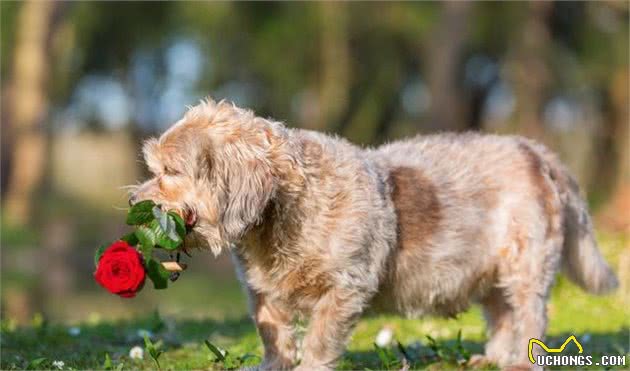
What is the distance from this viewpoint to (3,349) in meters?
7.84

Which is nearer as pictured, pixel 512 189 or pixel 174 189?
pixel 174 189

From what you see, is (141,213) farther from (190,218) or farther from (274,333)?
(274,333)

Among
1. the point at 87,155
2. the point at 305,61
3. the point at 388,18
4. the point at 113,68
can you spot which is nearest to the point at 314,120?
the point at 305,61

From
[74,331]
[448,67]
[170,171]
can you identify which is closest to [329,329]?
[170,171]

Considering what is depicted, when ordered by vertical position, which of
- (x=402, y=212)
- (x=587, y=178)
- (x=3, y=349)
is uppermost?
(x=402, y=212)

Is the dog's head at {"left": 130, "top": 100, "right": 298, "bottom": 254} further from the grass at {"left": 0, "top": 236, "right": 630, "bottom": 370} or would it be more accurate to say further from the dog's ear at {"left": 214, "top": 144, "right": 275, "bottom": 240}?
the grass at {"left": 0, "top": 236, "right": 630, "bottom": 370}

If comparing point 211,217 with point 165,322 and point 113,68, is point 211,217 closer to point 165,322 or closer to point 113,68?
point 165,322

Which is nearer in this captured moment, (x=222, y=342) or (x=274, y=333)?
(x=274, y=333)

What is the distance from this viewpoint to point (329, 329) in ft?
21.5

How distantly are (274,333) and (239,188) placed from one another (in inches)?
47.2

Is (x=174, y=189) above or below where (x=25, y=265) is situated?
above

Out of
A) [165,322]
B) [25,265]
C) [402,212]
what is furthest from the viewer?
[25,265]

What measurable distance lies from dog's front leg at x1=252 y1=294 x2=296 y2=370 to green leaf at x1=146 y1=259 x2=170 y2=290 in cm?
74

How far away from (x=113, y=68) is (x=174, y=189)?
32954 millimetres
